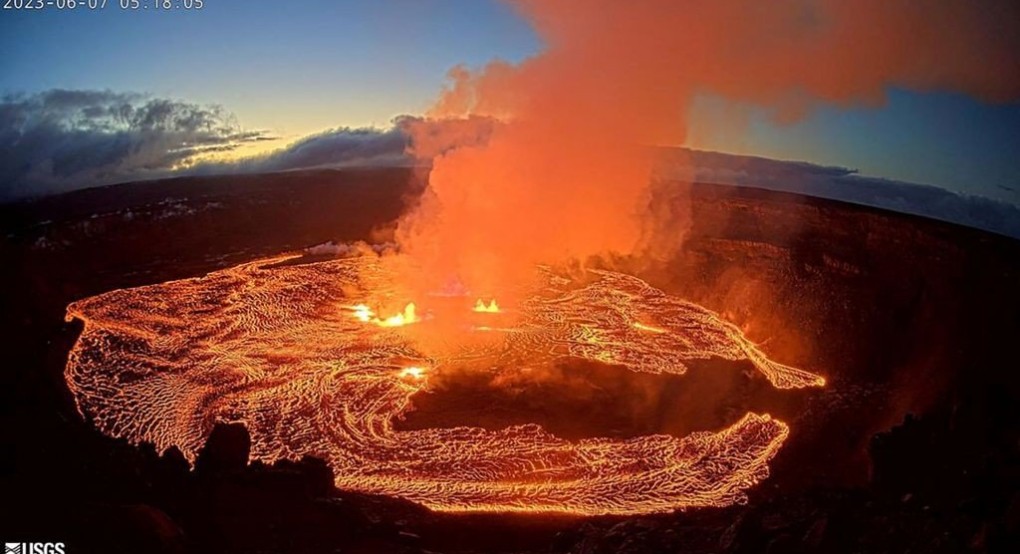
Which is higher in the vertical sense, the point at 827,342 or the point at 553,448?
the point at 827,342

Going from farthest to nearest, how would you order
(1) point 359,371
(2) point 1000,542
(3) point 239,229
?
(3) point 239,229 → (1) point 359,371 → (2) point 1000,542

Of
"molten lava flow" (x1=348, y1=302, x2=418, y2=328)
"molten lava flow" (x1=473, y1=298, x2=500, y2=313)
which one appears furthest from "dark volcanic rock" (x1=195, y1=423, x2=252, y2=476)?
"molten lava flow" (x1=473, y1=298, x2=500, y2=313)

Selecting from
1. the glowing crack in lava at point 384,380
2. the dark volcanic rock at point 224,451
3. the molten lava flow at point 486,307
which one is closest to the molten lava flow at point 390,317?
the glowing crack in lava at point 384,380

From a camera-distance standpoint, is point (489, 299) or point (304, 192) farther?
point (304, 192)

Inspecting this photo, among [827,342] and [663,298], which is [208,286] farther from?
[827,342]

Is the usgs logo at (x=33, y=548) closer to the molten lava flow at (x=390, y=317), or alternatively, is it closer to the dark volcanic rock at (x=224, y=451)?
the dark volcanic rock at (x=224, y=451)

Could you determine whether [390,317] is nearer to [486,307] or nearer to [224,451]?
[486,307]

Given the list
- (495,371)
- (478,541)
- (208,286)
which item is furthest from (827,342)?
(208,286)
